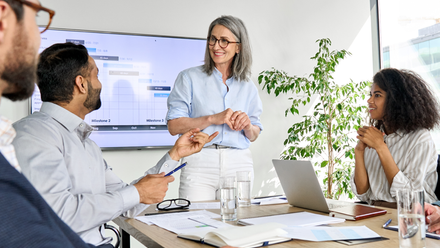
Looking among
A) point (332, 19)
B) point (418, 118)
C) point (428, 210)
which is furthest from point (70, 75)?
point (332, 19)

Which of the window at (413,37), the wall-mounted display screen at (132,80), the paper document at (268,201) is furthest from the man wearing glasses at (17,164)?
the window at (413,37)

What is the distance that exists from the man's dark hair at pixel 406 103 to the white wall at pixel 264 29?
1674 mm

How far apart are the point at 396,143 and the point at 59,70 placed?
1.77 metres

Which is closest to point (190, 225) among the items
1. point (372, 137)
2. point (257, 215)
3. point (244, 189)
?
point (257, 215)

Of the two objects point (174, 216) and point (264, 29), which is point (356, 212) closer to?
point (174, 216)

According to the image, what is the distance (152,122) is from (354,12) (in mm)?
2524

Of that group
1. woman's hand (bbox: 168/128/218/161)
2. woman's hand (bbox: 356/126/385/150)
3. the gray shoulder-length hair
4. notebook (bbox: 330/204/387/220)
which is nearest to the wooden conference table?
notebook (bbox: 330/204/387/220)

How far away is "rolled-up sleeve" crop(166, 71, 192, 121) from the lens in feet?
7.83

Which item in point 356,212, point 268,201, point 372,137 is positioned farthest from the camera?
point 372,137

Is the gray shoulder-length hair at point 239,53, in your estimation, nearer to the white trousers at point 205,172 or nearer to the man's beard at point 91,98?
the white trousers at point 205,172

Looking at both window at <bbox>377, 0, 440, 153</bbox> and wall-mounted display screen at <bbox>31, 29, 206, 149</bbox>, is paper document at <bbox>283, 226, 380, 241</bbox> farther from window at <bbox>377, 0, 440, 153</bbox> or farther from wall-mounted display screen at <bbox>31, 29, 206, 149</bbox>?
window at <bbox>377, 0, 440, 153</bbox>

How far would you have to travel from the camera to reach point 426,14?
12.9 ft

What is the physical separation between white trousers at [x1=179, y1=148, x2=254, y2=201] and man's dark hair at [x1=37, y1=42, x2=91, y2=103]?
0.84m

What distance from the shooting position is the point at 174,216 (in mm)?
1618
